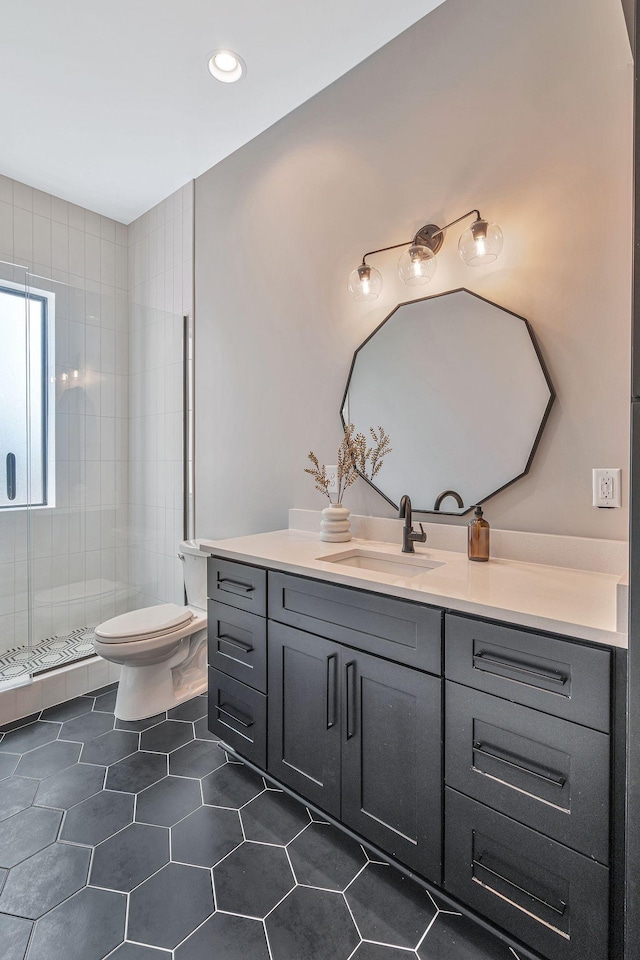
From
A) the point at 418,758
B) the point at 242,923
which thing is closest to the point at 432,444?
the point at 418,758

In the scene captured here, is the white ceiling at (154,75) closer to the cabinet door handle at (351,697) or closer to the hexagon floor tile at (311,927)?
the cabinet door handle at (351,697)

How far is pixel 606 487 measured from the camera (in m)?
1.38

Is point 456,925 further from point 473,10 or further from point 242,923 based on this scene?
point 473,10

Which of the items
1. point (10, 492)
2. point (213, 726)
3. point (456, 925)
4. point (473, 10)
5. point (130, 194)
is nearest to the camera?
point (456, 925)

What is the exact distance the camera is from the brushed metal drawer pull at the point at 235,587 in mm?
1707

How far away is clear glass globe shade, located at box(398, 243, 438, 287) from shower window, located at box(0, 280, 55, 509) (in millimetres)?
1945

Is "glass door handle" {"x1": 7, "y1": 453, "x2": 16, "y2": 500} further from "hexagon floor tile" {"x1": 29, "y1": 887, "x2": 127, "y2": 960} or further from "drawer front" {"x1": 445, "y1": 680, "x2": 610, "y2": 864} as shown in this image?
"drawer front" {"x1": 445, "y1": 680, "x2": 610, "y2": 864}

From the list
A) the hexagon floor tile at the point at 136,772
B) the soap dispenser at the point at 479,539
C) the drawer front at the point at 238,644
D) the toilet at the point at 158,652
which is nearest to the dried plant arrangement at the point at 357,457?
the soap dispenser at the point at 479,539

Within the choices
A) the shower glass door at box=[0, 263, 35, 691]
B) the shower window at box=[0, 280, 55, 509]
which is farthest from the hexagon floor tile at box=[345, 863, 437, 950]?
the shower window at box=[0, 280, 55, 509]

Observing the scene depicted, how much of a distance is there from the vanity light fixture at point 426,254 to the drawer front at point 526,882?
1.62 metres

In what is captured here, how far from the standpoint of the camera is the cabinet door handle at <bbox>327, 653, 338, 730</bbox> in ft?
4.66

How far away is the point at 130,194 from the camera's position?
2.99 metres

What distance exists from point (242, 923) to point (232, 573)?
98 centimetres

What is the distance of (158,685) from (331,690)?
121 centimetres
